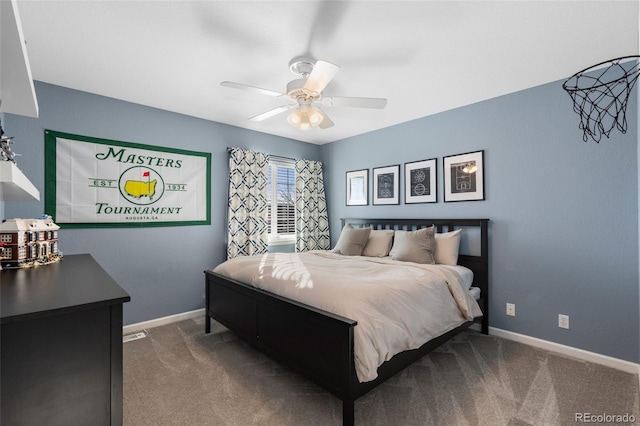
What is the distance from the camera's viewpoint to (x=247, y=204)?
418 centimetres

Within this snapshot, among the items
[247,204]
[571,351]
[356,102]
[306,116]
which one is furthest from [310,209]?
[571,351]

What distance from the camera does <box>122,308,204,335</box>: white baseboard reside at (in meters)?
3.28

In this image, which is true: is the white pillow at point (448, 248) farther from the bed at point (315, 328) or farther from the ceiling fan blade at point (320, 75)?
the ceiling fan blade at point (320, 75)

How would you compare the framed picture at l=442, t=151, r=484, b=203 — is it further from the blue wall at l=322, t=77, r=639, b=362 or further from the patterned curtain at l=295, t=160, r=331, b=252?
the patterned curtain at l=295, t=160, r=331, b=252

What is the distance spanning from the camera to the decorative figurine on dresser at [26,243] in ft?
4.83

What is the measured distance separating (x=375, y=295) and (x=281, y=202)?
9.77 ft

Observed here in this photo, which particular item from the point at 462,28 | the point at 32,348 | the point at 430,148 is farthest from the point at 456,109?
the point at 32,348

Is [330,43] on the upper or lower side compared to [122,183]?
upper

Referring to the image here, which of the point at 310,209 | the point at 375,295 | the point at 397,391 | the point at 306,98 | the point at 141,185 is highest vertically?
the point at 306,98

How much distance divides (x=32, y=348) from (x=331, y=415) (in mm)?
1668

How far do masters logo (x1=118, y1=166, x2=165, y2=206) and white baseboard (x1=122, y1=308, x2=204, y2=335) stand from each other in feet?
4.39

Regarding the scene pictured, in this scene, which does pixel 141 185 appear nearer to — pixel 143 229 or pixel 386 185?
pixel 143 229

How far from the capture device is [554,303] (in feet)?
9.32

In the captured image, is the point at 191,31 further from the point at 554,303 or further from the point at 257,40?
the point at 554,303
